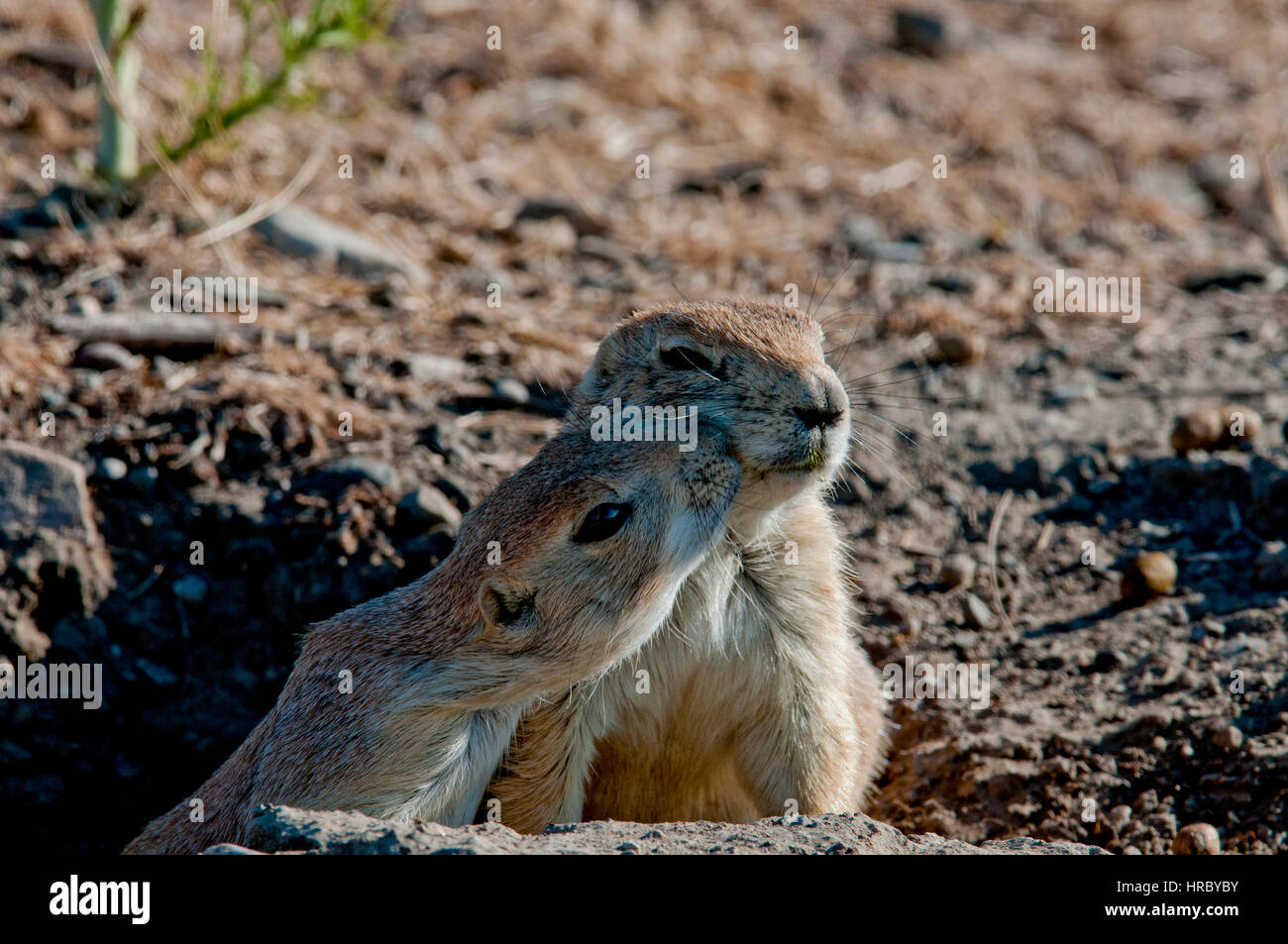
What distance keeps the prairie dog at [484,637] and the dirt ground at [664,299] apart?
135 centimetres

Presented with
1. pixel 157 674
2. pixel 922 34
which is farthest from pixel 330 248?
pixel 922 34

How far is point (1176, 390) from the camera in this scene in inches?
284

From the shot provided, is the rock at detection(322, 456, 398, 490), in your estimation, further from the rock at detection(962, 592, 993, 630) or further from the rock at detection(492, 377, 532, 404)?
the rock at detection(962, 592, 993, 630)

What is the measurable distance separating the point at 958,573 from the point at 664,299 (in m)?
2.65

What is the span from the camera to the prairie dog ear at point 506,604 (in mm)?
4137

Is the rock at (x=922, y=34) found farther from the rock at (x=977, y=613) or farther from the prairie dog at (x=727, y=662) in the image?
the prairie dog at (x=727, y=662)

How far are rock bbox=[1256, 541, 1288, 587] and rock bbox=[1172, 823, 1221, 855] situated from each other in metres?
1.35

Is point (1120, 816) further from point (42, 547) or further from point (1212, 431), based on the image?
point (42, 547)

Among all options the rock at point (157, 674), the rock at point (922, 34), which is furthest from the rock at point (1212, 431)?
the rock at point (922, 34)

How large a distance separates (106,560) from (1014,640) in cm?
397

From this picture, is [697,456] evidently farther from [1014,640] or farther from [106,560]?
[106,560]

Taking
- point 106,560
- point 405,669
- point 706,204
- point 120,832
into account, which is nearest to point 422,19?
point 706,204

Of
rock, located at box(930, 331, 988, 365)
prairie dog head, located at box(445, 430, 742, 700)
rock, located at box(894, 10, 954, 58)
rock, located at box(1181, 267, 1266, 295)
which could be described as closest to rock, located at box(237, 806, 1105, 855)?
prairie dog head, located at box(445, 430, 742, 700)
